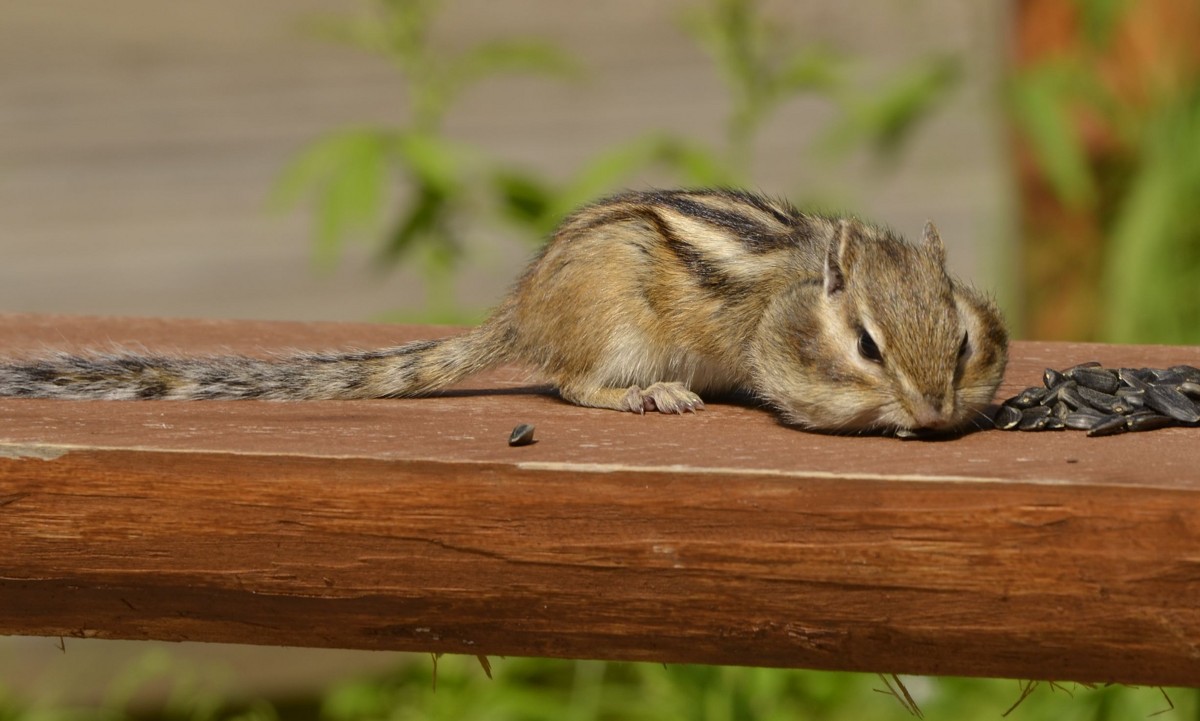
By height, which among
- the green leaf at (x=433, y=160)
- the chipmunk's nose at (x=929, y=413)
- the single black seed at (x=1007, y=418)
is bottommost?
Result: the single black seed at (x=1007, y=418)

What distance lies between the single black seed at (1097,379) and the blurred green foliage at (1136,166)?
2177 mm

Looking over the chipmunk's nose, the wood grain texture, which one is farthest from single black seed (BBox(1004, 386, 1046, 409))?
the wood grain texture

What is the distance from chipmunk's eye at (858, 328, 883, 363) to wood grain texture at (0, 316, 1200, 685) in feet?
1.16

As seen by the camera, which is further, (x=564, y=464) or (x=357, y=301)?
(x=357, y=301)

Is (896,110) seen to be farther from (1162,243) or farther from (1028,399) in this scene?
(1028,399)

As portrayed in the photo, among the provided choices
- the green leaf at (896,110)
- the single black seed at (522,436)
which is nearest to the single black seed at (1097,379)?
the single black seed at (522,436)

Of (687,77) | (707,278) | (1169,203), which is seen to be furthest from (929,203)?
(707,278)

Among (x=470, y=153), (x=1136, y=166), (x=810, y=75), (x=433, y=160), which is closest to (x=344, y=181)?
(x=433, y=160)

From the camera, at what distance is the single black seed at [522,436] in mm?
2256

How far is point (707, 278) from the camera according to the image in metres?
2.98

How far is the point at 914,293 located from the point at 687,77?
5245 mm

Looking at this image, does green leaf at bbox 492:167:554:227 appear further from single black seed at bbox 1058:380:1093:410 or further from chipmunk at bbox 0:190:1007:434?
single black seed at bbox 1058:380:1093:410

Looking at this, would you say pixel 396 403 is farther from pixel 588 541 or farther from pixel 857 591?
pixel 857 591

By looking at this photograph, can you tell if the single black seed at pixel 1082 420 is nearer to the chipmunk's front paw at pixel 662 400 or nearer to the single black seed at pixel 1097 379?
the single black seed at pixel 1097 379
